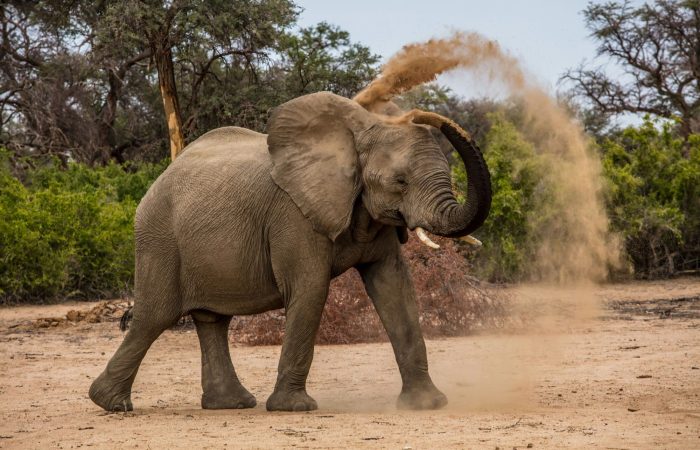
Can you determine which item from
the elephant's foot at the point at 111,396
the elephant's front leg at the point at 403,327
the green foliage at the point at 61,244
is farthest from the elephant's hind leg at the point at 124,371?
the green foliage at the point at 61,244

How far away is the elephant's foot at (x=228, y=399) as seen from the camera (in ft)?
28.6

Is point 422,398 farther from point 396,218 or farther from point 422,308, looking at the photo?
point 422,308

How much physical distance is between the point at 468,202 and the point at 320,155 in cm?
133

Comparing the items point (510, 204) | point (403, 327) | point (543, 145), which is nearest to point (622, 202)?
point (510, 204)

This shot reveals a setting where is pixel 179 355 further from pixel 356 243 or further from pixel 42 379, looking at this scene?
pixel 356 243

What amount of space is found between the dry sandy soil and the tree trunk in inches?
148

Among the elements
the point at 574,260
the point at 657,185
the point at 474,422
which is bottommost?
the point at 474,422

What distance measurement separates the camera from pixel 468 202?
734cm

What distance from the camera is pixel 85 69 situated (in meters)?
28.7

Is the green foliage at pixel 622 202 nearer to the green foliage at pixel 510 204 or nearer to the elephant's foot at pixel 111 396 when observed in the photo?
the green foliage at pixel 510 204

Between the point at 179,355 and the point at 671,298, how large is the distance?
8.14m

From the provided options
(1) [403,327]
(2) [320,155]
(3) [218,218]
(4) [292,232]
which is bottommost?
(1) [403,327]

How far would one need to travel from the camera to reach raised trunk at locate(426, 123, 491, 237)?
288 inches

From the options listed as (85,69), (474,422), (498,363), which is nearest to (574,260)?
(498,363)
